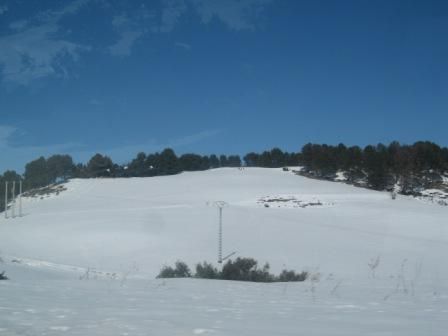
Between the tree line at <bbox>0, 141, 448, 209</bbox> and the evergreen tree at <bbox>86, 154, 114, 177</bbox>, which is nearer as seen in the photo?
the tree line at <bbox>0, 141, 448, 209</bbox>

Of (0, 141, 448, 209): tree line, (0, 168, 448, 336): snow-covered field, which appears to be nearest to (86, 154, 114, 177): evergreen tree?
(0, 141, 448, 209): tree line

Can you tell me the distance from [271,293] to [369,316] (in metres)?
2.77

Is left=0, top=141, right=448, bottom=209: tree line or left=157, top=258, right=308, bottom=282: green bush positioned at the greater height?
left=0, top=141, right=448, bottom=209: tree line

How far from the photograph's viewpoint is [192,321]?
17.3ft

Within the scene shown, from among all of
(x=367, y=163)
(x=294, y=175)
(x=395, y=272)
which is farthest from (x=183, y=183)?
(x=395, y=272)

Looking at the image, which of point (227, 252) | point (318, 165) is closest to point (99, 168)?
point (318, 165)

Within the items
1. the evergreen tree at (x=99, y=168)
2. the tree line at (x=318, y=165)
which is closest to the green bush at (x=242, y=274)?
the tree line at (x=318, y=165)

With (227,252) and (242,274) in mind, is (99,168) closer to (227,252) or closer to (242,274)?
(227,252)

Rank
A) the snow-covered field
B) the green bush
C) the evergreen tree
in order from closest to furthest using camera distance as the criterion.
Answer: the snow-covered field < the green bush < the evergreen tree

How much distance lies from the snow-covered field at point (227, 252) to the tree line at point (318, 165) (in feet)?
15.0

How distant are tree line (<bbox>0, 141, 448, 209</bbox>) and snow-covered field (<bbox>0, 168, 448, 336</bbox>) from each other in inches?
180

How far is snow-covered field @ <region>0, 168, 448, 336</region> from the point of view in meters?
5.34

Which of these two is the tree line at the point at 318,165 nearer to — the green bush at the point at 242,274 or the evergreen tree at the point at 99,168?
the evergreen tree at the point at 99,168

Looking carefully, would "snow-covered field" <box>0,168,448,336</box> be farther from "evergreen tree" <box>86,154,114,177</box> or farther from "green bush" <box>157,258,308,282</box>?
"evergreen tree" <box>86,154,114,177</box>
